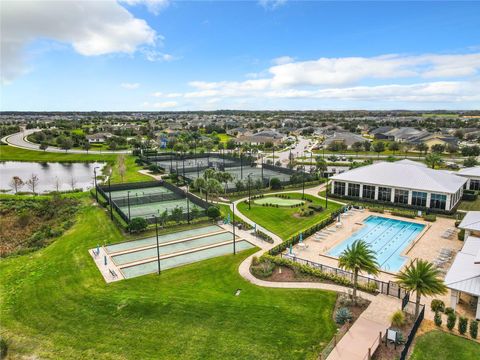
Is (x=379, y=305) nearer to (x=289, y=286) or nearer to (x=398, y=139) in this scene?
(x=289, y=286)

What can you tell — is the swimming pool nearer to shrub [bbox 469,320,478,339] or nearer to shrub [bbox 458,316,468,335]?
shrub [bbox 458,316,468,335]

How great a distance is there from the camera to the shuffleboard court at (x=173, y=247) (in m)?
31.5

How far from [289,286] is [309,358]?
7805mm

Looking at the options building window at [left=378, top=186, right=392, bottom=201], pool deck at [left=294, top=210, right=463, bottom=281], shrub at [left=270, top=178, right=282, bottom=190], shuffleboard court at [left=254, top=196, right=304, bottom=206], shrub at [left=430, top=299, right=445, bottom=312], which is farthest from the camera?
shrub at [left=270, top=178, right=282, bottom=190]

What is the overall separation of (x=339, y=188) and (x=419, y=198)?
1108cm

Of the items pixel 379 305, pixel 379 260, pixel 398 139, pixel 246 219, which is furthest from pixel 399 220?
pixel 398 139

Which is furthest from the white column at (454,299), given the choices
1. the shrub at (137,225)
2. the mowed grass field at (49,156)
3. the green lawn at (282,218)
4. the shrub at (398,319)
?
the mowed grass field at (49,156)

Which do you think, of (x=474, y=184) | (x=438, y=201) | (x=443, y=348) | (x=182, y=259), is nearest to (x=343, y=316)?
(x=443, y=348)

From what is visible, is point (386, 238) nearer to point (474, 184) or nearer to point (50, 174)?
point (474, 184)

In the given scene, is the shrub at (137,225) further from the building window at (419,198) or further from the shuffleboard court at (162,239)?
the building window at (419,198)

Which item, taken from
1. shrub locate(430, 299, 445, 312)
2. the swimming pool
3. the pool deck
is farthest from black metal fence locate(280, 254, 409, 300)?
the swimming pool

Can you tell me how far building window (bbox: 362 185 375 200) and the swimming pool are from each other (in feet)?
22.5

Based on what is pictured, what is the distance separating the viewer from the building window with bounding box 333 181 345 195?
171 feet

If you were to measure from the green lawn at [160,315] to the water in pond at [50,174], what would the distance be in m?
42.1
